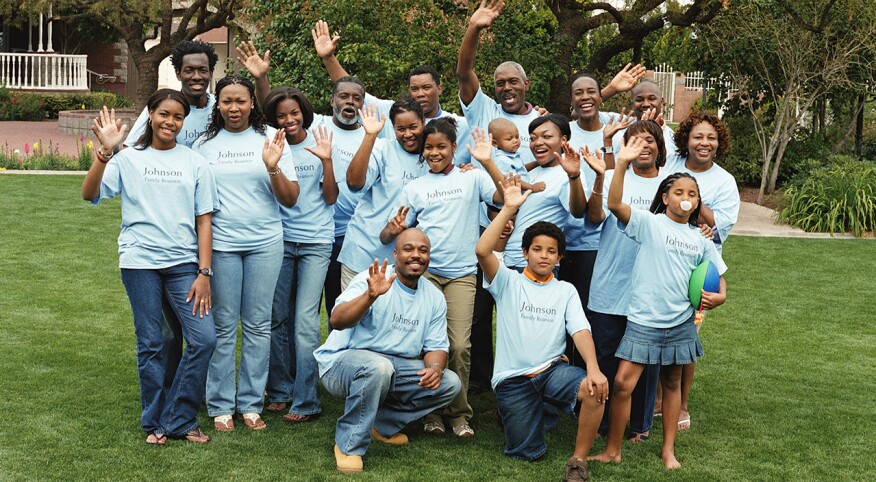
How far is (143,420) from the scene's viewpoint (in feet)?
17.7

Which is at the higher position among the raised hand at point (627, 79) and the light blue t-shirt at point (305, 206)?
the raised hand at point (627, 79)

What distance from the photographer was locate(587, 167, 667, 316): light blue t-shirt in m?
5.49

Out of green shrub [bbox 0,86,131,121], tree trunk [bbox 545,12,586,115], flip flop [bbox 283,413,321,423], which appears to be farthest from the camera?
green shrub [bbox 0,86,131,121]

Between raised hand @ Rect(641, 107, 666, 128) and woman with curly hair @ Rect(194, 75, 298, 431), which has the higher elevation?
raised hand @ Rect(641, 107, 666, 128)

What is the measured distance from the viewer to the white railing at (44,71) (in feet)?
87.5

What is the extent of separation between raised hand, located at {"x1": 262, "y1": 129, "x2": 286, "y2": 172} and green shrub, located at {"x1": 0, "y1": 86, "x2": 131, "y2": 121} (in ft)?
66.9

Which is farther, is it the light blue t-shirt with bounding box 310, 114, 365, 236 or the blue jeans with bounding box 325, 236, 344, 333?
the blue jeans with bounding box 325, 236, 344, 333

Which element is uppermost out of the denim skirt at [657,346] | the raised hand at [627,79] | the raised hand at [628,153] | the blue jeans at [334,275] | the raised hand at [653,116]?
the raised hand at [627,79]

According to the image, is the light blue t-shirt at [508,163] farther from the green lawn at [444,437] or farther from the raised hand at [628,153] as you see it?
the green lawn at [444,437]

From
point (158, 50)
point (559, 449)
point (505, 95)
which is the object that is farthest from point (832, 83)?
point (158, 50)

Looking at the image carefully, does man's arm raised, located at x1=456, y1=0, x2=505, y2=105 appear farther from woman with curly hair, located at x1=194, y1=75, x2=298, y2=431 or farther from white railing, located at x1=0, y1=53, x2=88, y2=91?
white railing, located at x1=0, y1=53, x2=88, y2=91

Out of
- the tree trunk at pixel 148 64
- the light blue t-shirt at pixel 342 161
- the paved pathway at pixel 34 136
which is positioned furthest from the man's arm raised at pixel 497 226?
the tree trunk at pixel 148 64

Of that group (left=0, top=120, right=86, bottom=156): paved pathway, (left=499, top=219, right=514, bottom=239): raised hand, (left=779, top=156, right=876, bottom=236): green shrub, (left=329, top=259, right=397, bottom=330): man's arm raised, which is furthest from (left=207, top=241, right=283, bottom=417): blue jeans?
(left=0, top=120, right=86, bottom=156): paved pathway

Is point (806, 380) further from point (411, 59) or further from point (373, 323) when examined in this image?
point (411, 59)
